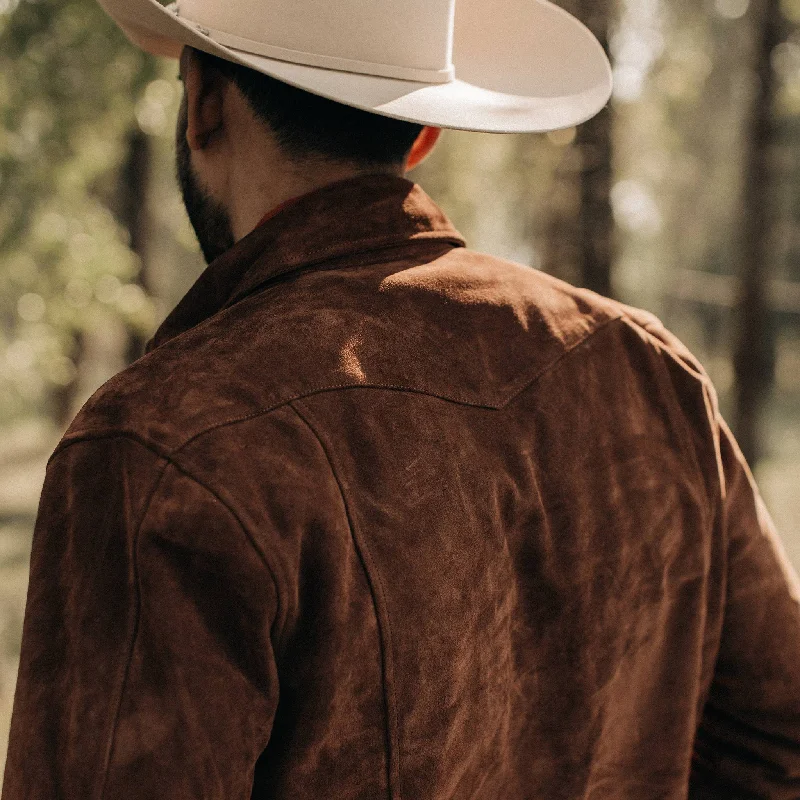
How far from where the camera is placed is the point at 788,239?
1045 inches

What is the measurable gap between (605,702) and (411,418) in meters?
0.65

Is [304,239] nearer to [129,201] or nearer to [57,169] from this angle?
[57,169]

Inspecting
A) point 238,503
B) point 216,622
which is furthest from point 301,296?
point 216,622

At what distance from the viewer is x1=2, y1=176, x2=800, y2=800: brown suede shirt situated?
113 centimetres

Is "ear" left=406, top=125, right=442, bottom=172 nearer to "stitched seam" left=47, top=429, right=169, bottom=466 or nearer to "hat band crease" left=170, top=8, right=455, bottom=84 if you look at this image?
"hat band crease" left=170, top=8, right=455, bottom=84

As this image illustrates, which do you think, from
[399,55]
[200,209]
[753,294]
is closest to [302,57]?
[399,55]

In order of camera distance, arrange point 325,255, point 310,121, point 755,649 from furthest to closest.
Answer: point 755,649
point 310,121
point 325,255

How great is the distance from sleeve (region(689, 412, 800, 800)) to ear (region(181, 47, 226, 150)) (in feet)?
3.33

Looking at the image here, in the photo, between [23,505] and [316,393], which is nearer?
[316,393]

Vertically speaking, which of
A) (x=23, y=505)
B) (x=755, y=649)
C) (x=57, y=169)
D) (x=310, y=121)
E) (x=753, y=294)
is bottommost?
(x=23, y=505)

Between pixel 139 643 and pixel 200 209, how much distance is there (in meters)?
0.86

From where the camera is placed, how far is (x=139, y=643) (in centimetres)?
112

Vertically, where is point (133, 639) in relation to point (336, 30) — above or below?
below

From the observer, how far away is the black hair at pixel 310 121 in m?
1.56
